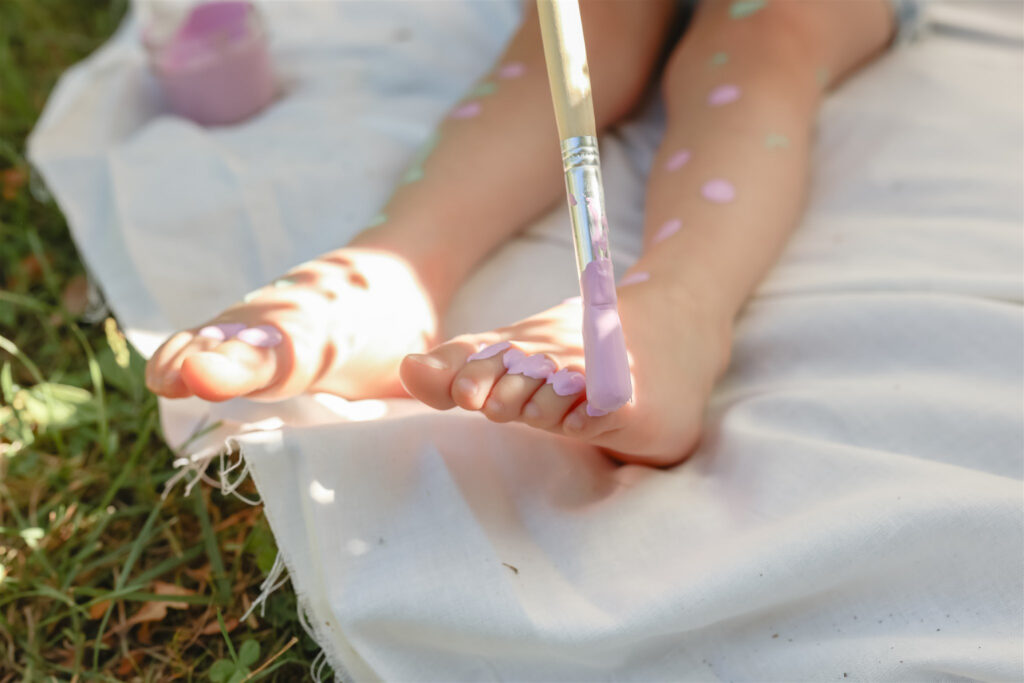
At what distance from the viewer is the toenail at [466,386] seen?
64cm

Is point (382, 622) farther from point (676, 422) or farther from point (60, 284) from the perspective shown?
point (60, 284)

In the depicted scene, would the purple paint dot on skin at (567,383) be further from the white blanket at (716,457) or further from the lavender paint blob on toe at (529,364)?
the white blanket at (716,457)

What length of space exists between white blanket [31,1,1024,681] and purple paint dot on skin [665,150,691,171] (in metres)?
0.10

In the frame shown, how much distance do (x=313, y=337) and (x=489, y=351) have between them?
0.17m

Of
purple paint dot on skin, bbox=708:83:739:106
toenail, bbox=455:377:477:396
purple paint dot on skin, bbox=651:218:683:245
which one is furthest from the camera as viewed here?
purple paint dot on skin, bbox=708:83:739:106

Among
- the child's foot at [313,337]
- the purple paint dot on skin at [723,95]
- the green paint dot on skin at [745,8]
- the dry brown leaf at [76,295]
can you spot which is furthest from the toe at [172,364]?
the green paint dot on skin at [745,8]

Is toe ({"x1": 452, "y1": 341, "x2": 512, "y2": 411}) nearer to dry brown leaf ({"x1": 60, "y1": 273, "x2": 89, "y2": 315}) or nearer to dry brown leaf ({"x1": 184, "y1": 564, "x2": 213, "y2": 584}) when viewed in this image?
dry brown leaf ({"x1": 184, "y1": 564, "x2": 213, "y2": 584})

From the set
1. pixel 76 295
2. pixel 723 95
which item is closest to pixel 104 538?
pixel 76 295

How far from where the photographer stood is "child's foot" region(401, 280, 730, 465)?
65 centimetres

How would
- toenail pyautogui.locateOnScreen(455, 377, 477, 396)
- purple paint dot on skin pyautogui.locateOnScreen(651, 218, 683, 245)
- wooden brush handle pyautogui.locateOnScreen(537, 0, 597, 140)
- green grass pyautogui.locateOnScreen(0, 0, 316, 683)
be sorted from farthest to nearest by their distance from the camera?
purple paint dot on skin pyautogui.locateOnScreen(651, 218, 683, 245), green grass pyautogui.locateOnScreen(0, 0, 316, 683), toenail pyautogui.locateOnScreen(455, 377, 477, 396), wooden brush handle pyautogui.locateOnScreen(537, 0, 597, 140)

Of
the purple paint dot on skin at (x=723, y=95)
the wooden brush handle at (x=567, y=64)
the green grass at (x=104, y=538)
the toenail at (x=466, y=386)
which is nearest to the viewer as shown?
the wooden brush handle at (x=567, y=64)

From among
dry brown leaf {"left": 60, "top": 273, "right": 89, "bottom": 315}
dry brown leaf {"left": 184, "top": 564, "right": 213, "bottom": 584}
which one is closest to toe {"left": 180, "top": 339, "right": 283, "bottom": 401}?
dry brown leaf {"left": 184, "top": 564, "right": 213, "bottom": 584}

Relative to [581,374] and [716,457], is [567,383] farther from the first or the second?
[716,457]

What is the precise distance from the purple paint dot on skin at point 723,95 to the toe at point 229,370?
562 mm
